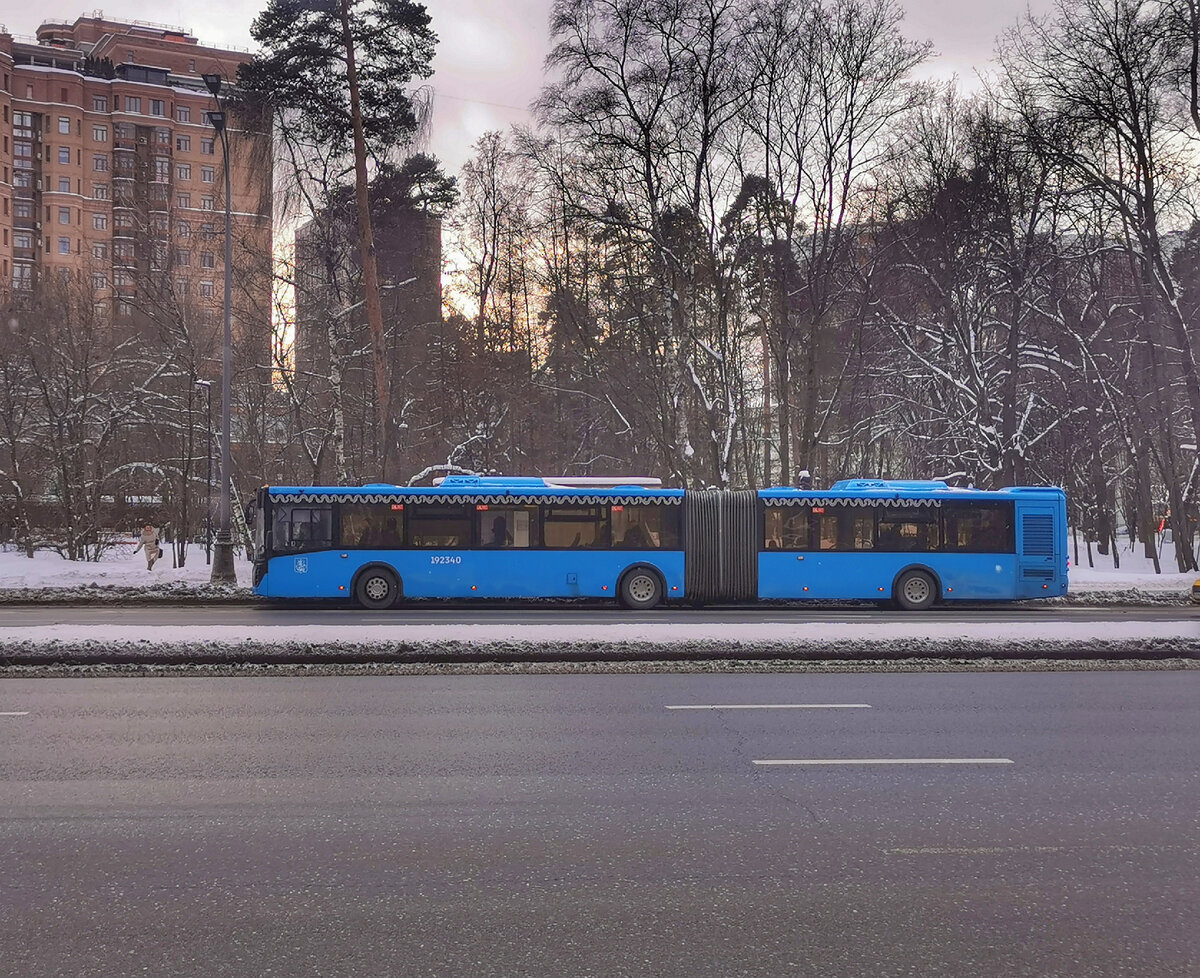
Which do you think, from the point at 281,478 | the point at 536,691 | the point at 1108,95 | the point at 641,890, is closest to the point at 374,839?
the point at 641,890

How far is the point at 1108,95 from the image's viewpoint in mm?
30188

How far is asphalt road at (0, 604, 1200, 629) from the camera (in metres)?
19.8

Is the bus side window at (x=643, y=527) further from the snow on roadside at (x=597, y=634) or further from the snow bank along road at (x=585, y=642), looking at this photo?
the snow on roadside at (x=597, y=634)

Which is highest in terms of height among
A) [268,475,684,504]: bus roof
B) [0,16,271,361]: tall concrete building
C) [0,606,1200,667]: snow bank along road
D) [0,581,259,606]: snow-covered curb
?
[0,16,271,361]: tall concrete building

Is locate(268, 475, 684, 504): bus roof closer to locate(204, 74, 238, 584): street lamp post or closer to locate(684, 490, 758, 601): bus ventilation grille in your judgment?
locate(684, 490, 758, 601): bus ventilation grille

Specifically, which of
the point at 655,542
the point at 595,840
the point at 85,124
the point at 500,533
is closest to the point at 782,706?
the point at 595,840

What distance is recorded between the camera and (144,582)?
26859 mm

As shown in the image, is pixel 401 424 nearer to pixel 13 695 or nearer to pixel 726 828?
pixel 13 695

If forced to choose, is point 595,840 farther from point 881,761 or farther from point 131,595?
point 131,595

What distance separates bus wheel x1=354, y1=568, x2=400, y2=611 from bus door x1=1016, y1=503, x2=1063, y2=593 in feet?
44.6

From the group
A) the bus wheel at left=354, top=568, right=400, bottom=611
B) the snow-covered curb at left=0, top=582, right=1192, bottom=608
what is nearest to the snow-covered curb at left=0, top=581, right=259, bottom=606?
the snow-covered curb at left=0, top=582, right=1192, bottom=608

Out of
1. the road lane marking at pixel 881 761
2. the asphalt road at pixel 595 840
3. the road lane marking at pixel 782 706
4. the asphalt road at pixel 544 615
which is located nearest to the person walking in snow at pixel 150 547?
the asphalt road at pixel 544 615

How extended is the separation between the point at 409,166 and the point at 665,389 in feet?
31.6

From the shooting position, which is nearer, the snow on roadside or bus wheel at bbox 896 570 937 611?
the snow on roadside
